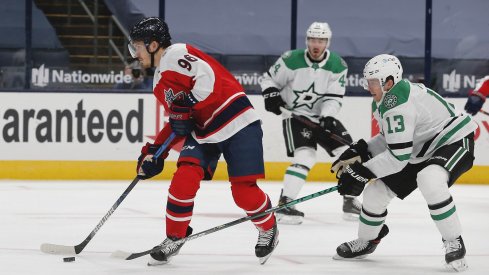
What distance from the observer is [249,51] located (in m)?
9.34

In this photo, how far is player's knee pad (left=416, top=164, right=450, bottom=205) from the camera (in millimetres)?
3836

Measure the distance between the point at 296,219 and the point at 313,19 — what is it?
4465 millimetres

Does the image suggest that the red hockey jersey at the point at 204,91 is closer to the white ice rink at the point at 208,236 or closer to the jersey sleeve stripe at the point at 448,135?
the white ice rink at the point at 208,236

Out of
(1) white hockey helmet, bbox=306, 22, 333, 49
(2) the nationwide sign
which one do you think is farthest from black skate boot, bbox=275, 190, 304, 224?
(2) the nationwide sign

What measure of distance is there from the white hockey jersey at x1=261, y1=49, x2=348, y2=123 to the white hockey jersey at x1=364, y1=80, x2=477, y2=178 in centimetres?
184

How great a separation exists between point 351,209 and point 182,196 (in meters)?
2.16

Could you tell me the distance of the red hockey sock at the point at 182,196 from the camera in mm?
3869

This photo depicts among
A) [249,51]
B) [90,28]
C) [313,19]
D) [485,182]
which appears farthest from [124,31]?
[485,182]

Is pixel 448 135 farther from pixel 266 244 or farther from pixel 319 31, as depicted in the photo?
pixel 319 31

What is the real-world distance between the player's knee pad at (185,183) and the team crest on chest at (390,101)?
2.46ft

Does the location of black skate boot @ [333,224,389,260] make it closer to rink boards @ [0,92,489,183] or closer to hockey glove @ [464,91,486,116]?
hockey glove @ [464,91,486,116]

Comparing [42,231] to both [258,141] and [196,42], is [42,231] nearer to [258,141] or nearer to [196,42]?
[258,141]

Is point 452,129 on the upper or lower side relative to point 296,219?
upper

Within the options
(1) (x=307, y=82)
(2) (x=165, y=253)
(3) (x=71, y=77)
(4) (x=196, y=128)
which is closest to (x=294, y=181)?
(1) (x=307, y=82)
